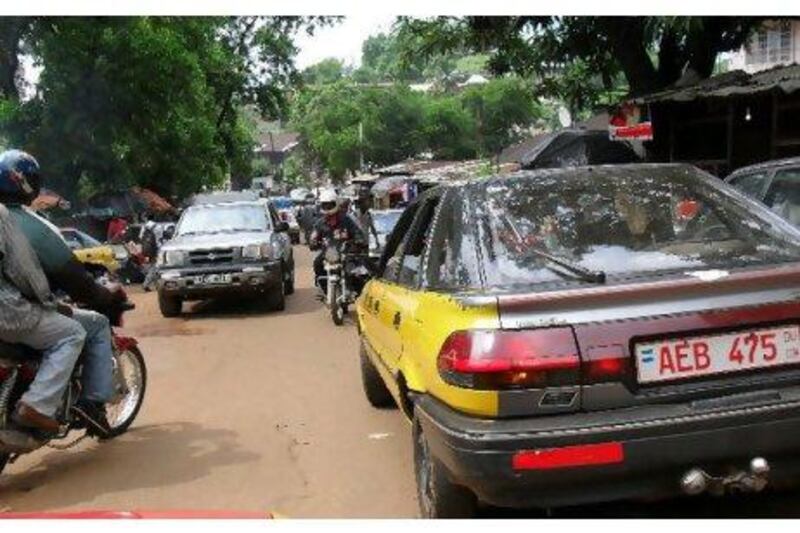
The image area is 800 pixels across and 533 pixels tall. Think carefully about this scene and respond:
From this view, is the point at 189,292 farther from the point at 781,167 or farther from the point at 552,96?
the point at 552,96

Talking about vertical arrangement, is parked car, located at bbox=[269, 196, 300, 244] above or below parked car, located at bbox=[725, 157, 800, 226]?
below

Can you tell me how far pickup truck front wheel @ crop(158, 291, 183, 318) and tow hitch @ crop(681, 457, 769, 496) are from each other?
9.80 metres

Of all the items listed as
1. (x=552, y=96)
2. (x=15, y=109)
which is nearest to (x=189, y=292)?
(x=552, y=96)

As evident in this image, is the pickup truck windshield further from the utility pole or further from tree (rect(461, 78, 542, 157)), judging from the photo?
the utility pole

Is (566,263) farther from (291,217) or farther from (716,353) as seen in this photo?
A: (291,217)

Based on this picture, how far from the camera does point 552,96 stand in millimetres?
18156

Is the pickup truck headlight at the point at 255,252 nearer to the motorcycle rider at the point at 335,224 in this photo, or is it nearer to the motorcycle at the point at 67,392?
the motorcycle rider at the point at 335,224

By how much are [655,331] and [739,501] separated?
4.21ft

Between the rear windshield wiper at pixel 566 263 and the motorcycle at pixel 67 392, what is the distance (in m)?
2.73

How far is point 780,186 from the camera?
21.0 feet

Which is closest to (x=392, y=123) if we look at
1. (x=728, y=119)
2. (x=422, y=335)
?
(x=728, y=119)

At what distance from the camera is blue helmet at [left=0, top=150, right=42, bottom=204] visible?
4.61 m

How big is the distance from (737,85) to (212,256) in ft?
23.6

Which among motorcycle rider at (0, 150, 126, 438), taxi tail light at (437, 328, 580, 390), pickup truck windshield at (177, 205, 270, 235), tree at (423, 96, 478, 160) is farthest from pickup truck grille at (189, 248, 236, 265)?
tree at (423, 96, 478, 160)
